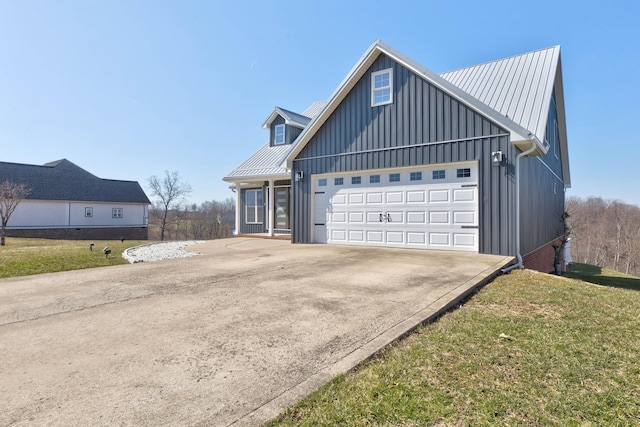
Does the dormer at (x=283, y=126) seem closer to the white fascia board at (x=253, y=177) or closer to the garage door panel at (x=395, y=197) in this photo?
the white fascia board at (x=253, y=177)

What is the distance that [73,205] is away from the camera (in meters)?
30.6

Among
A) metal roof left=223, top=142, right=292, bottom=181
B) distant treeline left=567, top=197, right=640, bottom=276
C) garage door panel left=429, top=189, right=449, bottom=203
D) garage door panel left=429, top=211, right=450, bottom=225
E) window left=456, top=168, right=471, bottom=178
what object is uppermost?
metal roof left=223, top=142, right=292, bottom=181

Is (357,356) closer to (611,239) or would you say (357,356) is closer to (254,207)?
(254,207)

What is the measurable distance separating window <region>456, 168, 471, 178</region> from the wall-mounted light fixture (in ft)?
2.26

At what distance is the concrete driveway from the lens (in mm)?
2100

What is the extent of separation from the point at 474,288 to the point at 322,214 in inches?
279

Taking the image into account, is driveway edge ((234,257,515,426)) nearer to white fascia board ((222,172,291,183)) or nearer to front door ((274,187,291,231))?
white fascia board ((222,172,291,183))

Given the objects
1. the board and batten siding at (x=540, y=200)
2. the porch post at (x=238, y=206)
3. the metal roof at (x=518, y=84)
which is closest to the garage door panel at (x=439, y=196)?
the board and batten siding at (x=540, y=200)

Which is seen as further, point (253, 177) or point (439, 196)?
point (253, 177)

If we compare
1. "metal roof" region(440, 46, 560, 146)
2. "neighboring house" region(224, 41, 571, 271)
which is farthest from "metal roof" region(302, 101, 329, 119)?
"metal roof" region(440, 46, 560, 146)

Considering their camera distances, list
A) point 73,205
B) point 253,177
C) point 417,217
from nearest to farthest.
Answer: point 417,217 < point 253,177 < point 73,205

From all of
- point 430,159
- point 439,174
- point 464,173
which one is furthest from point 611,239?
point 430,159

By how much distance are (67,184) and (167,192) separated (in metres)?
16.4

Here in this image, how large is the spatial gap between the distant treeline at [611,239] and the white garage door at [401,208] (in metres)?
42.3
